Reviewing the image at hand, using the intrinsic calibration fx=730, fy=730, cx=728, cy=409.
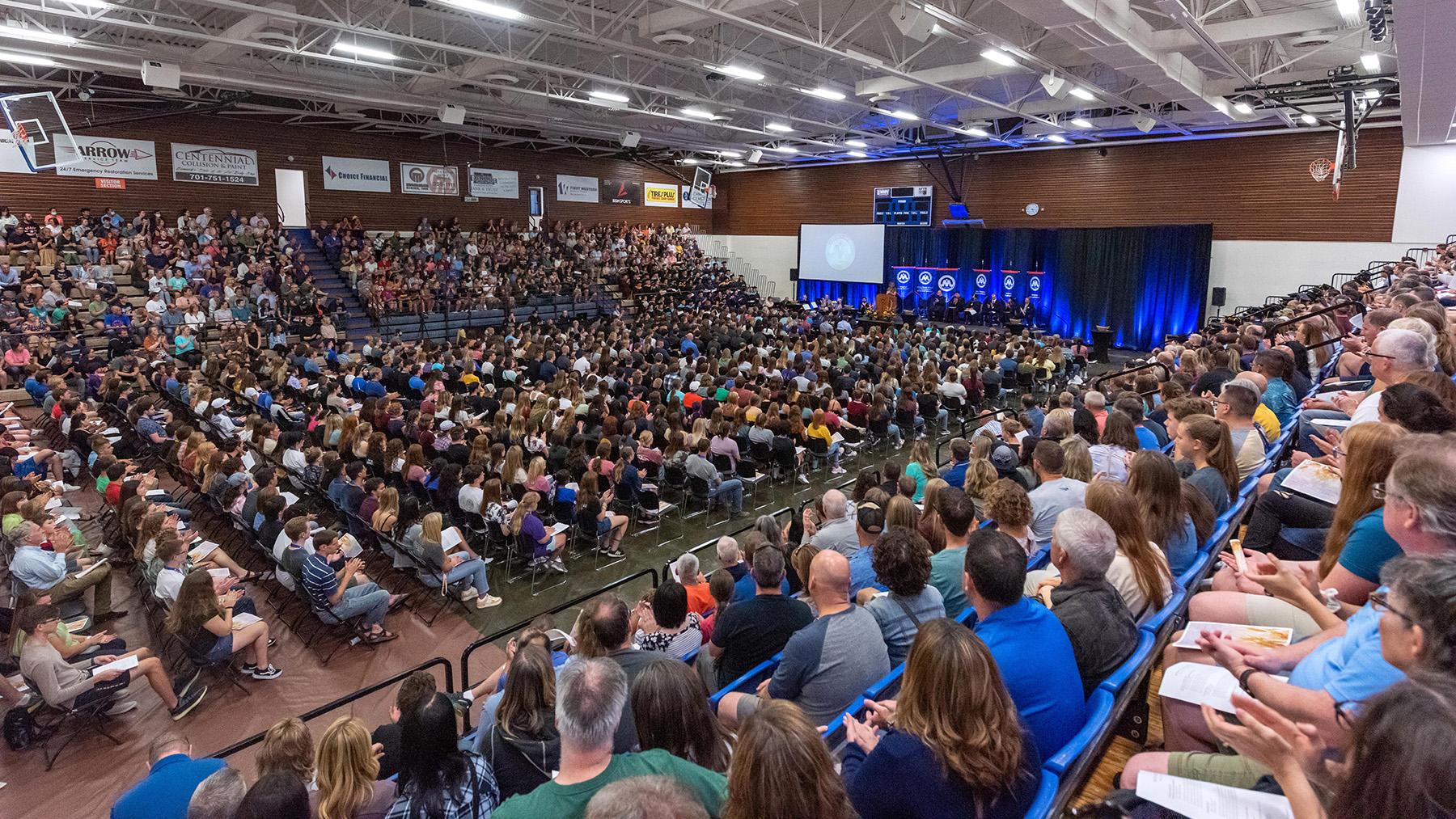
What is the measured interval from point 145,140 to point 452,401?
14.2m

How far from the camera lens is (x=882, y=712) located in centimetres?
226

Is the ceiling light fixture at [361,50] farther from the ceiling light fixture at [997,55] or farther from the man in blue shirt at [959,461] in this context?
the man in blue shirt at [959,461]

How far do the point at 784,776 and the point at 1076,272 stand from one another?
22187 millimetres

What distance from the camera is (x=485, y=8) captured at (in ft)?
28.3

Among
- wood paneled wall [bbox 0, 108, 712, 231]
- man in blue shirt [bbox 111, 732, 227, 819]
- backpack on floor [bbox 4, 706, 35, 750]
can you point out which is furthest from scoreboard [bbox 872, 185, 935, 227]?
man in blue shirt [bbox 111, 732, 227, 819]

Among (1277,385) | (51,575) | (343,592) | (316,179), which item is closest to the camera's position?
(51,575)

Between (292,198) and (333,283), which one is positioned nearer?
(333,283)

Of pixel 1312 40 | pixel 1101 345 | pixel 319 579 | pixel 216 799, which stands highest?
pixel 1312 40

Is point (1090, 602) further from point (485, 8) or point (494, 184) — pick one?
point (494, 184)

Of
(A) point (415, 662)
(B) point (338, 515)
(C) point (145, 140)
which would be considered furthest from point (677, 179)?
(A) point (415, 662)

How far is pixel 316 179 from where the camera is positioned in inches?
817

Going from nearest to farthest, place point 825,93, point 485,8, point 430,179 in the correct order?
point 485,8, point 825,93, point 430,179

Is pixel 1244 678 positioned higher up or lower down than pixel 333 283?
lower down

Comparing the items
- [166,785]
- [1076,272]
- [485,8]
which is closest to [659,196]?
[1076,272]
